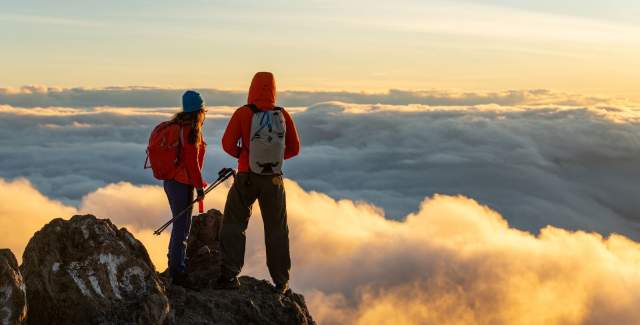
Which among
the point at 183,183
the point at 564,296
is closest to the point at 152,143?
the point at 183,183

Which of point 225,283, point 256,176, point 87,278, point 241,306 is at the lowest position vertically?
point 241,306

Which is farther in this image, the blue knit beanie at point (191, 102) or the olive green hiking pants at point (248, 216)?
the olive green hiking pants at point (248, 216)

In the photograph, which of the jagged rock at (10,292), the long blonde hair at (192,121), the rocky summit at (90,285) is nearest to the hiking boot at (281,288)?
the rocky summit at (90,285)

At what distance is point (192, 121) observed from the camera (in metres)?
8.25

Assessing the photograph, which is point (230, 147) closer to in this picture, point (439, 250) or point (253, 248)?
point (253, 248)

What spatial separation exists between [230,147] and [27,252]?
7.93 ft

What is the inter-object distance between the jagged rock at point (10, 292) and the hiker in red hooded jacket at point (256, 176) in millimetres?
2602

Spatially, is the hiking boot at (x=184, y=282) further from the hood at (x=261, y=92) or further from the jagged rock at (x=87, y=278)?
the hood at (x=261, y=92)

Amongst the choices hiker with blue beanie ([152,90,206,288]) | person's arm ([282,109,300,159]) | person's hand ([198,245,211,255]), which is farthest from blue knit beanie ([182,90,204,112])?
person's hand ([198,245,211,255])

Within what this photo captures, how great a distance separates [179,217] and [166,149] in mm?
772

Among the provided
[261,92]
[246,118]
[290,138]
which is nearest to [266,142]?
[246,118]

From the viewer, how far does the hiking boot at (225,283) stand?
872 cm

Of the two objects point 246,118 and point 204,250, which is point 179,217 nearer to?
point 204,250

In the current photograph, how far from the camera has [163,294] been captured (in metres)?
7.46
